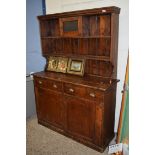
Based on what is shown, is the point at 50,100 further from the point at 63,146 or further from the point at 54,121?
the point at 63,146

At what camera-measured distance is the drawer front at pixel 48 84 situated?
247 cm

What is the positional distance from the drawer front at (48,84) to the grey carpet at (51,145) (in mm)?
766

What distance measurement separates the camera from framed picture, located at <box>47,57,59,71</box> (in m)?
2.86

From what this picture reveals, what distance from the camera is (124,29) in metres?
2.21

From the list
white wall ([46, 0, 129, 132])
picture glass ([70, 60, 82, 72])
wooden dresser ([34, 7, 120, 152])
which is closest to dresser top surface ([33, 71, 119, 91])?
wooden dresser ([34, 7, 120, 152])

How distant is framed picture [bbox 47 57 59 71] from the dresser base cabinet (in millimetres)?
240

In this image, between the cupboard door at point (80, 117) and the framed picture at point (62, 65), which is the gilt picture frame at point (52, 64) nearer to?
the framed picture at point (62, 65)

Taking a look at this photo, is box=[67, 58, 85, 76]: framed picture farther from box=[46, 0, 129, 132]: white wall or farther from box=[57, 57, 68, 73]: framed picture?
box=[46, 0, 129, 132]: white wall

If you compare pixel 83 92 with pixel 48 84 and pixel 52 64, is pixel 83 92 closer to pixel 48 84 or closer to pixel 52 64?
pixel 48 84

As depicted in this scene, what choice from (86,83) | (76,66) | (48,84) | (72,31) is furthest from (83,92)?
(72,31)

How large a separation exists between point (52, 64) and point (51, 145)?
4.35 ft

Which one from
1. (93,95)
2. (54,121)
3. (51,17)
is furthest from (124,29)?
(54,121)
